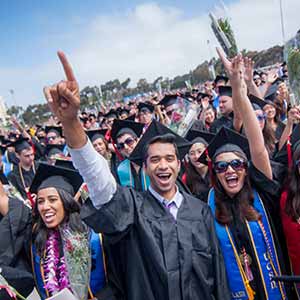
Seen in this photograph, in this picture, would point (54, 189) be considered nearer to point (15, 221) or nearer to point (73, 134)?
point (15, 221)

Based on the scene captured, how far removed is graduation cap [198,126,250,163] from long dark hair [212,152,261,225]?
133 mm

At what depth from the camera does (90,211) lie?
180 cm

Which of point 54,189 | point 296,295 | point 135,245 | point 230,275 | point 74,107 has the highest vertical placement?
point 74,107

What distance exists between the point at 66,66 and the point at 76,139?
0.35m

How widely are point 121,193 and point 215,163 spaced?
3.14ft

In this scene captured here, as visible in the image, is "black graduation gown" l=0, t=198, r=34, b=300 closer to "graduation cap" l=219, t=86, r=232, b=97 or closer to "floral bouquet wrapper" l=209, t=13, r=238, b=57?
"floral bouquet wrapper" l=209, t=13, r=238, b=57

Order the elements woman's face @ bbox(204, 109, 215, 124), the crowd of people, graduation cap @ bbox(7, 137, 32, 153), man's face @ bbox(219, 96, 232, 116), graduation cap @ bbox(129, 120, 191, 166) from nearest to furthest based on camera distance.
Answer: the crowd of people
graduation cap @ bbox(129, 120, 191, 166)
man's face @ bbox(219, 96, 232, 116)
graduation cap @ bbox(7, 137, 32, 153)
woman's face @ bbox(204, 109, 215, 124)

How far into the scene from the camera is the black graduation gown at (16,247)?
2.24 metres

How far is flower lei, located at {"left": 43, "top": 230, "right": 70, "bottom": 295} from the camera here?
2.31 metres

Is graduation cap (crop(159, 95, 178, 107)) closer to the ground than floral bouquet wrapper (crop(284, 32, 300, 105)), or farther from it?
farther from it

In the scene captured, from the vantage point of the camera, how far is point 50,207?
99.3 inches

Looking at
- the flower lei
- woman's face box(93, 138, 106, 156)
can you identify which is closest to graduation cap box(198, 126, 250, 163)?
the flower lei

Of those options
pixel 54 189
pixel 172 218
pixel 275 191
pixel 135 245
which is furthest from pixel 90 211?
pixel 275 191

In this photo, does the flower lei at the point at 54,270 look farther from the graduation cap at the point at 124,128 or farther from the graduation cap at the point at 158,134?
the graduation cap at the point at 124,128
